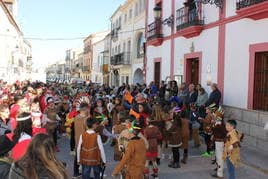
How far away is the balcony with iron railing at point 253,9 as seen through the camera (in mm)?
9625

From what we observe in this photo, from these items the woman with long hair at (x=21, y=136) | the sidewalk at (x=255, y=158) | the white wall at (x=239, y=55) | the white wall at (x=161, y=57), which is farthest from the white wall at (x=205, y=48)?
the woman with long hair at (x=21, y=136)

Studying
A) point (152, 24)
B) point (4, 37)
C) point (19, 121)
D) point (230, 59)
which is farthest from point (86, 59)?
point (19, 121)

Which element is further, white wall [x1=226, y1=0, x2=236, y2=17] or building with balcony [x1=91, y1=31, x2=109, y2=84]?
building with balcony [x1=91, y1=31, x2=109, y2=84]

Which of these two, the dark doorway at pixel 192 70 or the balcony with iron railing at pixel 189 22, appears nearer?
the balcony with iron railing at pixel 189 22

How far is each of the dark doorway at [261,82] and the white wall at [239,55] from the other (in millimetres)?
381

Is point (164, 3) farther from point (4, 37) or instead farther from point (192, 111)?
point (4, 37)

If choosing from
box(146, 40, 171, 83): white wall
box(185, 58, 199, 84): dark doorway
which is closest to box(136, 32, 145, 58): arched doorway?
box(146, 40, 171, 83): white wall

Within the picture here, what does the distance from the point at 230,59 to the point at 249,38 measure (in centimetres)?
121

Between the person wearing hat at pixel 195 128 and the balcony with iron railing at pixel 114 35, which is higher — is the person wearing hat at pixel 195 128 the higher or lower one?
the lower one

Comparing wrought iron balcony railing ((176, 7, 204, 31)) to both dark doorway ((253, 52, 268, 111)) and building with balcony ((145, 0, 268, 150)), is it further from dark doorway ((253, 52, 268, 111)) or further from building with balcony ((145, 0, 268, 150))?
dark doorway ((253, 52, 268, 111))

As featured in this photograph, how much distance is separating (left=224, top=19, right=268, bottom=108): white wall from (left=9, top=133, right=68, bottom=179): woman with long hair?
27.6 ft

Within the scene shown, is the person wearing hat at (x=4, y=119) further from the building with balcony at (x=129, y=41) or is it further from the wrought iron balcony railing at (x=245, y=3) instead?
the building with balcony at (x=129, y=41)

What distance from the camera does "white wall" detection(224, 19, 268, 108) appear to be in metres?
10.7

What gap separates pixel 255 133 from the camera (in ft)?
33.5
